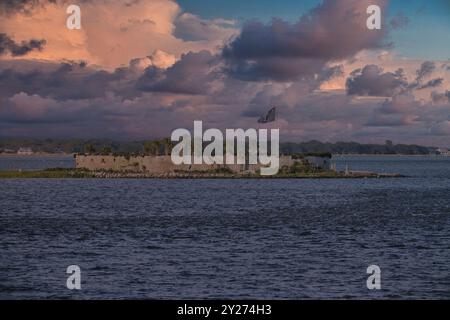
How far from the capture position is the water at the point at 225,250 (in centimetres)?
3312

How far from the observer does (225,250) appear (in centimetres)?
4662

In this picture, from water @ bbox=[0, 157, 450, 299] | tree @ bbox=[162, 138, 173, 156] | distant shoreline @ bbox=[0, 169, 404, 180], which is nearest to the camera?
water @ bbox=[0, 157, 450, 299]

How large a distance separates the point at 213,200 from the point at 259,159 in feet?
287

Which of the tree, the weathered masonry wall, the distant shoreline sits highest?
the tree

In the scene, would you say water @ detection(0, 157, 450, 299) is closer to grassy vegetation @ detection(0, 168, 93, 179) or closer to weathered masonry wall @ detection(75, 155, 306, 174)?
weathered masonry wall @ detection(75, 155, 306, 174)

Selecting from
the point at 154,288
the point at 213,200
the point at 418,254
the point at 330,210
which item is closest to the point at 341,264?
the point at 418,254

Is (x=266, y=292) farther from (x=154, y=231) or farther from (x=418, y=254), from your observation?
(x=154, y=231)

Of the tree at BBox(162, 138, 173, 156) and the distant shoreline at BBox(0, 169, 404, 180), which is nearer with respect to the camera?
the distant shoreline at BBox(0, 169, 404, 180)

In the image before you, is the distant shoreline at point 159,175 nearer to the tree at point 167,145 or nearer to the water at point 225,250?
the tree at point 167,145

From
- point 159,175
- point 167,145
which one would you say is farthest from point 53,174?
point 167,145

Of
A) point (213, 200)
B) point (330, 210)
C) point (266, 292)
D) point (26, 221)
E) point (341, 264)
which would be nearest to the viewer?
point (266, 292)

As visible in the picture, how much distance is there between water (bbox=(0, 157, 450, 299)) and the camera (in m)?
33.1

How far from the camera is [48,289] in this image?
32750mm

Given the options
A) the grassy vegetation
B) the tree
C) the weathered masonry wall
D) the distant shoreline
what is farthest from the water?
the tree
